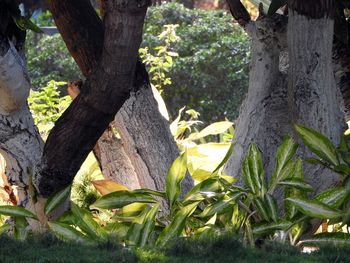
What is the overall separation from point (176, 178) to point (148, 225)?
1.19ft

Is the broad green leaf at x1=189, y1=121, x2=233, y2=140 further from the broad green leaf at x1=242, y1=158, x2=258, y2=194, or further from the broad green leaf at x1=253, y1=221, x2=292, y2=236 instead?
the broad green leaf at x1=253, y1=221, x2=292, y2=236

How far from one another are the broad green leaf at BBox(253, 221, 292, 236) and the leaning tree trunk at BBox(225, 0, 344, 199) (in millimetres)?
646

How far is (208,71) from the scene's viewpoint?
14.0m

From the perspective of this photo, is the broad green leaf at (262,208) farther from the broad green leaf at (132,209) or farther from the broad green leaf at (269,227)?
the broad green leaf at (132,209)

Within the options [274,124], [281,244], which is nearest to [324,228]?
[274,124]

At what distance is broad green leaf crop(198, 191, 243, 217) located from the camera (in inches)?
144

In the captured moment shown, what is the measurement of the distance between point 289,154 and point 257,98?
2.41ft

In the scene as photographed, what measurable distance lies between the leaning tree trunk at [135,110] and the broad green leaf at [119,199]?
42cm

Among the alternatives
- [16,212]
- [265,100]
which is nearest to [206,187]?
[265,100]

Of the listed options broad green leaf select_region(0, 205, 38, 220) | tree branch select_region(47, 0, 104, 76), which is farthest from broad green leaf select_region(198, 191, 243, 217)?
tree branch select_region(47, 0, 104, 76)

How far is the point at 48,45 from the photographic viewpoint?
51.3 feet

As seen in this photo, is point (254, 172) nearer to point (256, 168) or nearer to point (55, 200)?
point (256, 168)

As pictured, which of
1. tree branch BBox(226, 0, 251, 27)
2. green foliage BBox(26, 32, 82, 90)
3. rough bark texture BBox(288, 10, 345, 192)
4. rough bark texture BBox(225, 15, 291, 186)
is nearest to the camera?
rough bark texture BBox(288, 10, 345, 192)

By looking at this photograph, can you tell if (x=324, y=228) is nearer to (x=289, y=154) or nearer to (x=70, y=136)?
(x=289, y=154)
